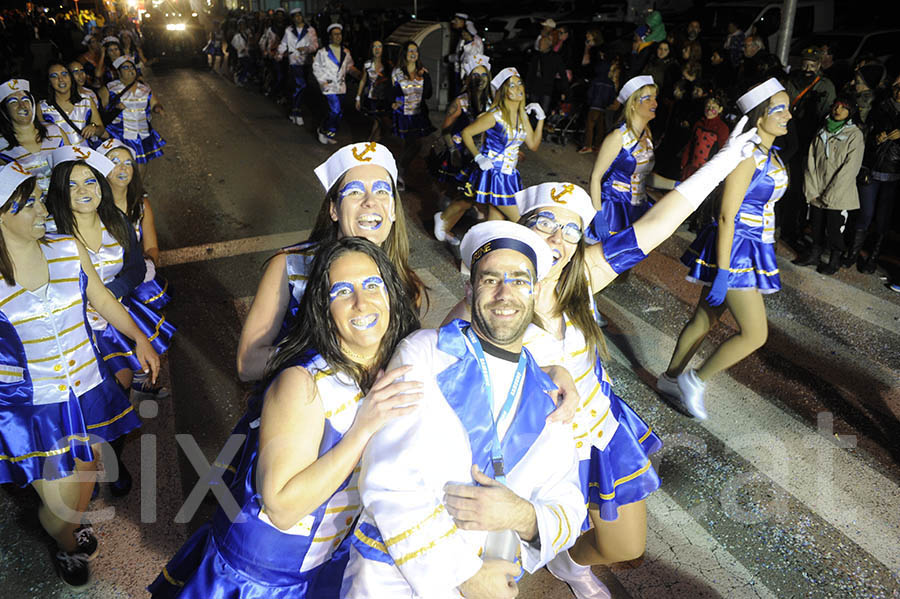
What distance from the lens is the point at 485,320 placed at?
218 cm

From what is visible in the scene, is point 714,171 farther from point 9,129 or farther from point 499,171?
point 9,129

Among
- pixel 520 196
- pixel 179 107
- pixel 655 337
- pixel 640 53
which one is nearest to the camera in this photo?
pixel 520 196

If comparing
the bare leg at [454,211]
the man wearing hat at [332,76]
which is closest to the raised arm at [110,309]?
the bare leg at [454,211]

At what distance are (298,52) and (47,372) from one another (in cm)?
1341

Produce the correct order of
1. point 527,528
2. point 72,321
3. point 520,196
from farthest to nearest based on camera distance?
point 520,196, point 72,321, point 527,528

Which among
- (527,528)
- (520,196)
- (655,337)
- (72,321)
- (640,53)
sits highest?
(640,53)

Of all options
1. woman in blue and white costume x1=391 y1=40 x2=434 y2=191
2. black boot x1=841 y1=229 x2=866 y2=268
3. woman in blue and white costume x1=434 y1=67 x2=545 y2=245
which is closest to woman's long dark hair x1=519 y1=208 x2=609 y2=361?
woman in blue and white costume x1=434 y1=67 x2=545 y2=245

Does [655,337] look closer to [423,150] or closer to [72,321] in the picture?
[72,321]

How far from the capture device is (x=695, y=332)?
182 inches

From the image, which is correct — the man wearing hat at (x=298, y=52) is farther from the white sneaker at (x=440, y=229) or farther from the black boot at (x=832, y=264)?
the black boot at (x=832, y=264)

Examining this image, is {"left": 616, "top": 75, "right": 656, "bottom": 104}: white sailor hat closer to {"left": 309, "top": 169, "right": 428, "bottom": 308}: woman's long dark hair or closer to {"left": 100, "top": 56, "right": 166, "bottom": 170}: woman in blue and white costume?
{"left": 309, "top": 169, "right": 428, "bottom": 308}: woman's long dark hair

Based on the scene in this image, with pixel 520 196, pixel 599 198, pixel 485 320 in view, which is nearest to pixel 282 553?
pixel 485 320

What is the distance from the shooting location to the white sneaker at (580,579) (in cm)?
315

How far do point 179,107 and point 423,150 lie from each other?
795cm
